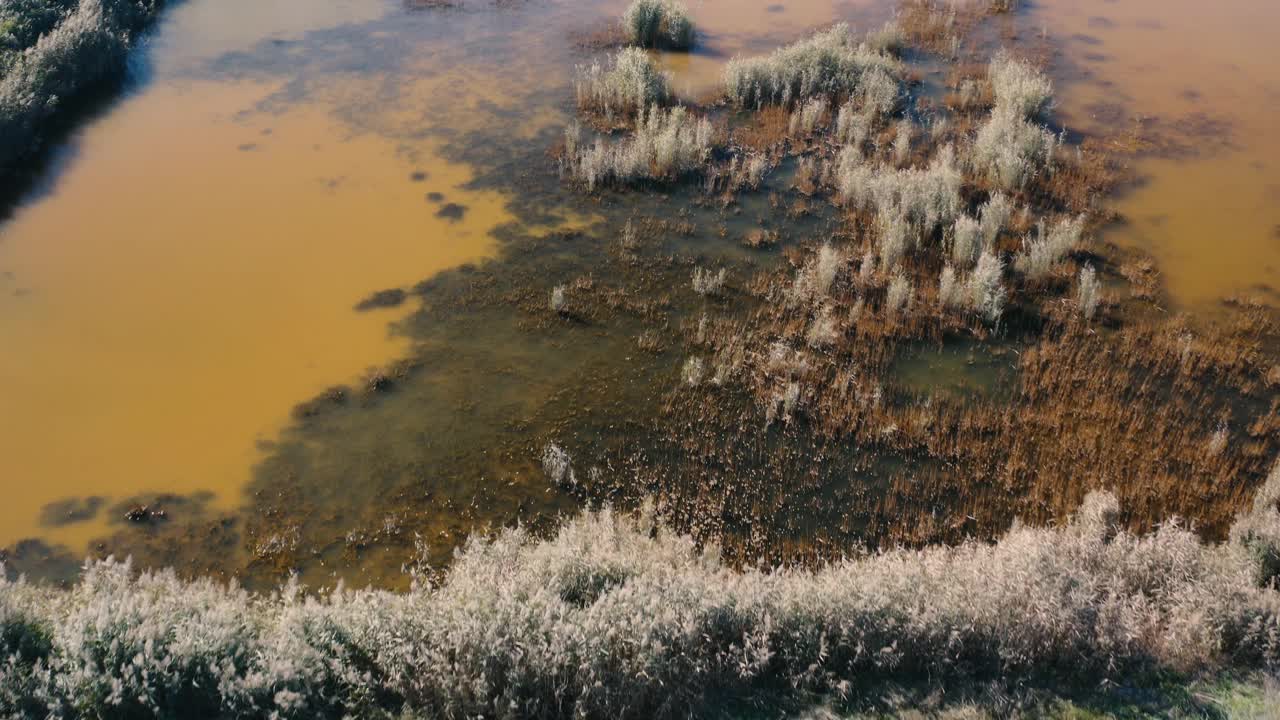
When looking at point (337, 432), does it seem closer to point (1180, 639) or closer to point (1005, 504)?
point (1005, 504)

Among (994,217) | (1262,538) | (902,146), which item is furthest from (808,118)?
(1262,538)

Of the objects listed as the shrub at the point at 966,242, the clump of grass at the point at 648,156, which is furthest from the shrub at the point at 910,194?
the clump of grass at the point at 648,156

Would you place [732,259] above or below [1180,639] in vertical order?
above

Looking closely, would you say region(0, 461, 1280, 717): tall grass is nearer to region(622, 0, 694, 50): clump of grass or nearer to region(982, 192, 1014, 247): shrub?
region(982, 192, 1014, 247): shrub

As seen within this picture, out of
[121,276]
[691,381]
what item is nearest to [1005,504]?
[691,381]

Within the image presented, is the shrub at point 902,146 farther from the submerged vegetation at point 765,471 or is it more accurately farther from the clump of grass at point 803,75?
the clump of grass at point 803,75

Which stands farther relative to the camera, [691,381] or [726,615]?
[691,381]
